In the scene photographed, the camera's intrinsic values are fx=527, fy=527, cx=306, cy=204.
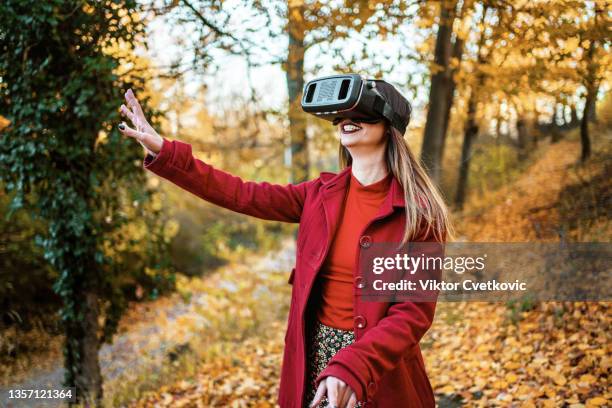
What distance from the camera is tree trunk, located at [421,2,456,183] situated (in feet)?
18.2

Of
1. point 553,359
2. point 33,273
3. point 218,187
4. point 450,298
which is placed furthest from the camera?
point 33,273

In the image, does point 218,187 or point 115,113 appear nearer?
point 218,187

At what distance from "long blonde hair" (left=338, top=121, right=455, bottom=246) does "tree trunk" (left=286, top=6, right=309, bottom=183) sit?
175 cm

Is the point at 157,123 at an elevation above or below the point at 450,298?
above

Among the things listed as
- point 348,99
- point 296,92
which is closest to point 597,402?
point 348,99

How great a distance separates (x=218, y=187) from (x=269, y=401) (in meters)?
2.71

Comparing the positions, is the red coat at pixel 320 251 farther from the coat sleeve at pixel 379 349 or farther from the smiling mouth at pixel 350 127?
the smiling mouth at pixel 350 127

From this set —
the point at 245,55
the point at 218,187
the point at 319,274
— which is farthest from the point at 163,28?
the point at 319,274

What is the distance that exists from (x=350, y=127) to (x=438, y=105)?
13.4 ft

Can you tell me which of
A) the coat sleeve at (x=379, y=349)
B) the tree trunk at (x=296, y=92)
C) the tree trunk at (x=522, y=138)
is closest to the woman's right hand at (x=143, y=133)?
the coat sleeve at (x=379, y=349)

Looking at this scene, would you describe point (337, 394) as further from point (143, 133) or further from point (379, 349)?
point (143, 133)

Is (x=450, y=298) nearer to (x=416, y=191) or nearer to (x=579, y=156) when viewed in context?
(x=579, y=156)

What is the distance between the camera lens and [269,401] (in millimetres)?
4301

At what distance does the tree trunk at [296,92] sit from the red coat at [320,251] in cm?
172
